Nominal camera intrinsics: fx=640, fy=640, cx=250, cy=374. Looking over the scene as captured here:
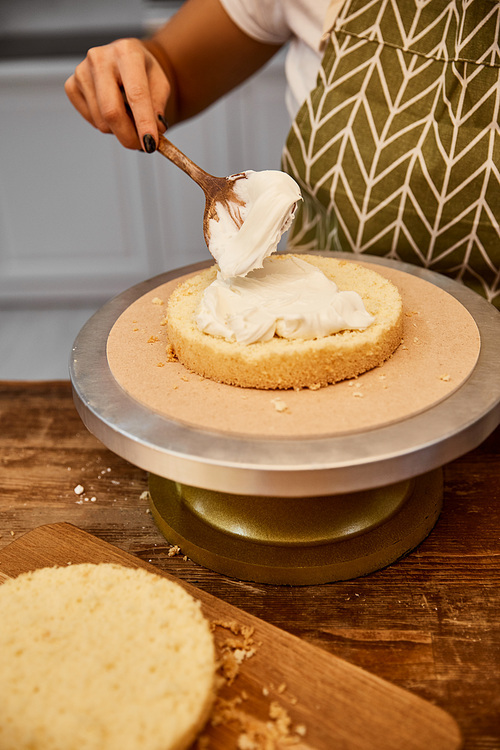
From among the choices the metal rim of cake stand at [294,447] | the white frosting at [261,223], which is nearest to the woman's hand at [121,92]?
the white frosting at [261,223]

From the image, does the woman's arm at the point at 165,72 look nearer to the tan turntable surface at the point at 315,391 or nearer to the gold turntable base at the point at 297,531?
the tan turntable surface at the point at 315,391

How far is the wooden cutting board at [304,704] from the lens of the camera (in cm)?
55

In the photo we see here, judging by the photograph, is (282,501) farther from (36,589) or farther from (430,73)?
(430,73)

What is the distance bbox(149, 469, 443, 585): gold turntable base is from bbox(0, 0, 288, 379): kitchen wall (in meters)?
1.97

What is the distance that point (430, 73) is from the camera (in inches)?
45.6

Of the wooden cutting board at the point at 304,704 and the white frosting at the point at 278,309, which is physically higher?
the white frosting at the point at 278,309

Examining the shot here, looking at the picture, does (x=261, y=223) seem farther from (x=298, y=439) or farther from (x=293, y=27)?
(x=293, y=27)

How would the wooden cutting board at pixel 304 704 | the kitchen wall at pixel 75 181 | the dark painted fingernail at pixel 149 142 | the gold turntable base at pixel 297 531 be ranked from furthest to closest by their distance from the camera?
the kitchen wall at pixel 75 181, the dark painted fingernail at pixel 149 142, the gold turntable base at pixel 297 531, the wooden cutting board at pixel 304 704

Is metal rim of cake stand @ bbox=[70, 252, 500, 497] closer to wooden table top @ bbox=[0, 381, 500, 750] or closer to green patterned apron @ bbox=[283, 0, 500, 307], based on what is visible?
wooden table top @ bbox=[0, 381, 500, 750]

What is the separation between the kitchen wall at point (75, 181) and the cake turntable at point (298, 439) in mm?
1954

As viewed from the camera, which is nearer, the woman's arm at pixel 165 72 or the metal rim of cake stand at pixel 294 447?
the metal rim of cake stand at pixel 294 447

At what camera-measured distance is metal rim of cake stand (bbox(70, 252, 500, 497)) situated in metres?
0.66

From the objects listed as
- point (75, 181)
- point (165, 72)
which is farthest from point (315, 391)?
point (75, 181)

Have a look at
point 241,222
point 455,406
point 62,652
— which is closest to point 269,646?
point 62,652
